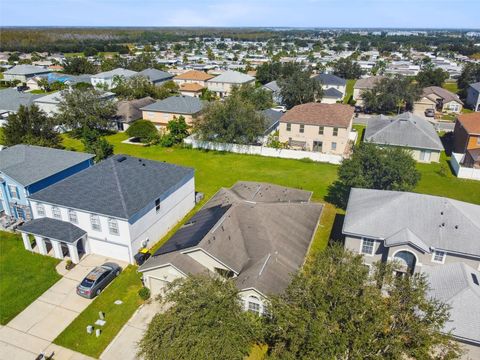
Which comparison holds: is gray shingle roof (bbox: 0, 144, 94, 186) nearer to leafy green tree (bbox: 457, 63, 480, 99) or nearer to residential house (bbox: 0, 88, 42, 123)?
residential house (bbox: 0, 88, 42, 123)

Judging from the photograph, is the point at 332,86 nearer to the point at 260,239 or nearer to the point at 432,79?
the point at 432,79

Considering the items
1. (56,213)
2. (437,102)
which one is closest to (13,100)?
(56,213)

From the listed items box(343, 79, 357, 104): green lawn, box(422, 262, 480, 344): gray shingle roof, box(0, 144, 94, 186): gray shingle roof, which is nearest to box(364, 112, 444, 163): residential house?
box(422, 262, 480, 344): gray shingle roof

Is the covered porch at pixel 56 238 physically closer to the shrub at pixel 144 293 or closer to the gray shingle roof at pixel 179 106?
the shrub at pixel 144 293

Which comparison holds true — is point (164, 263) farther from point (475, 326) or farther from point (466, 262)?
point (466, 262)

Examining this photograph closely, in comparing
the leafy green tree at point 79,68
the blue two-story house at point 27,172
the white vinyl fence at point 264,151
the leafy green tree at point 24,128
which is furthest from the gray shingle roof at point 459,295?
the leafy green tree at point 79,68

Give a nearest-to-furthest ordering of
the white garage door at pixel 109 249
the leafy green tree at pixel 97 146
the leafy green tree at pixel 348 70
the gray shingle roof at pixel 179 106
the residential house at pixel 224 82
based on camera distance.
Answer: the white garage door at pixel 109 249, the leafy green tree at pixel 97 146, the gray shingle roof at pixel 179 106, the residential house at pixel 224 82, the leafy green tree at pixel 348 70
